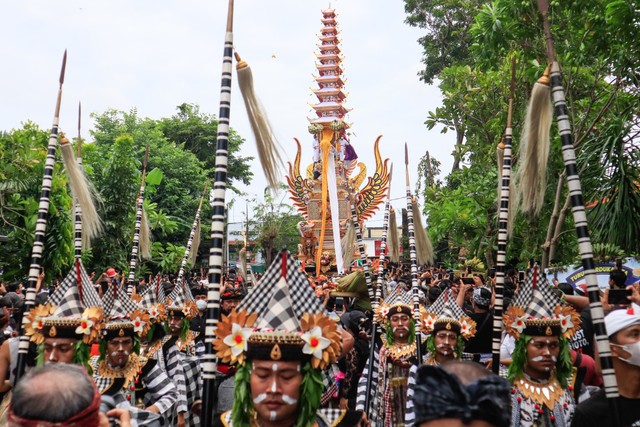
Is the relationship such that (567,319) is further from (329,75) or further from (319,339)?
(329,75)

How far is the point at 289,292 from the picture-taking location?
4.01 metres

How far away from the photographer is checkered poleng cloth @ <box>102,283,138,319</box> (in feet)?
19.6

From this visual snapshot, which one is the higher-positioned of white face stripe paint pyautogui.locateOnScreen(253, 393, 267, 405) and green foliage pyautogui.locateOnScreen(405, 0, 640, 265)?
green foliage pyautogui.locateOnScreen(405, 0, 640, 265)

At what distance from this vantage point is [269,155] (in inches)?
200

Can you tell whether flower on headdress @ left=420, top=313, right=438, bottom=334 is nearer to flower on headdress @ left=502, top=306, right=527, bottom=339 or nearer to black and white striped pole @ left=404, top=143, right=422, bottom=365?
black and white striped pole @ left=404, top=143, right=422, bottom=365

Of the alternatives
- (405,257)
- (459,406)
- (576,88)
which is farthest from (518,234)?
(405,257)

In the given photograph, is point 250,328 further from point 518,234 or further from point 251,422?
point 518,234

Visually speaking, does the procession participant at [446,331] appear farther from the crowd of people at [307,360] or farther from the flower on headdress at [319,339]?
the flower on headdress at [319,339]

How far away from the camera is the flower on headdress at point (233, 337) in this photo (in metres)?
3.82

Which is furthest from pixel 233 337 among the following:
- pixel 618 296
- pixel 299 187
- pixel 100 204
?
pixel 299 187

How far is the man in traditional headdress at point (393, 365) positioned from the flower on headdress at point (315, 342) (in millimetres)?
3594

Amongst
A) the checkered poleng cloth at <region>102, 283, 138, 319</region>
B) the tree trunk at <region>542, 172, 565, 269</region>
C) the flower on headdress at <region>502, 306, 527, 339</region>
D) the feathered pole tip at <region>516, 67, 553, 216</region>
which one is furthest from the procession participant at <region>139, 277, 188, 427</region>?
the tree trunk at <region>542, 172, 565, 269</region>

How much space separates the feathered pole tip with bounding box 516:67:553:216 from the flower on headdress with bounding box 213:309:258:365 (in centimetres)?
259

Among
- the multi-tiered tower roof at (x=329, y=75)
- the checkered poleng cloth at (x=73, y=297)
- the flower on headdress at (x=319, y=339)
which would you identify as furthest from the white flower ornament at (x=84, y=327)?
the multi-tiered tower roof at (x=329, y=75)
